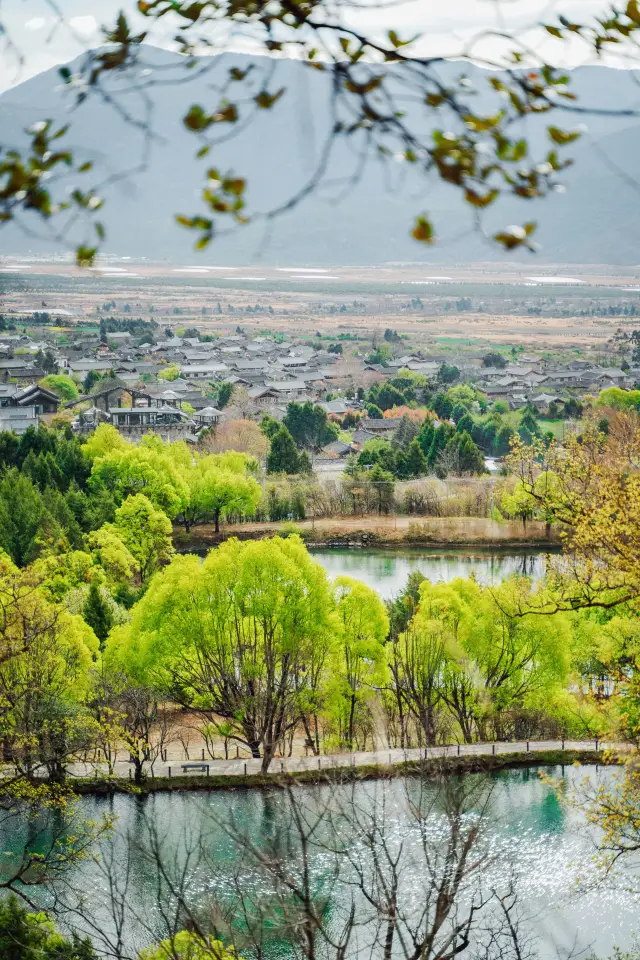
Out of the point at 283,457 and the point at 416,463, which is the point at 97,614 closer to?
the point at 283,457

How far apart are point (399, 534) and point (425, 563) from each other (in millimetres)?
1864

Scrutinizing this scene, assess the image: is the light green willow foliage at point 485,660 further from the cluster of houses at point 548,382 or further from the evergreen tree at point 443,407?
the cluster of houses at point 548,382

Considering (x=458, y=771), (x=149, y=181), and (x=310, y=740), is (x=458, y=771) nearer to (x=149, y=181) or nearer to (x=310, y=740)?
(x=310, y=740)

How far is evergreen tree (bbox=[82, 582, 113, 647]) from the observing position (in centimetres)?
1120

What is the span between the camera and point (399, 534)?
19.2m

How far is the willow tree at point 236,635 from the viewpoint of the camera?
9.89 metres

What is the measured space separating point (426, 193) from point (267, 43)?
15.9 inches

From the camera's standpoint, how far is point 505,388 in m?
36.4

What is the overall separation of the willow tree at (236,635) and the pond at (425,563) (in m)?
5.17

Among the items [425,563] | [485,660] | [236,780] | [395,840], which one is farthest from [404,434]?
[395,840]

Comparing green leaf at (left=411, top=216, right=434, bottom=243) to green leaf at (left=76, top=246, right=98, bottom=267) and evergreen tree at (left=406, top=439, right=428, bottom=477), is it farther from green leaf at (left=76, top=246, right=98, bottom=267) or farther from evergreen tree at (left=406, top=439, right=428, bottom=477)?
evergreen tree at (left=406, top=439, right=428, bottom=477)

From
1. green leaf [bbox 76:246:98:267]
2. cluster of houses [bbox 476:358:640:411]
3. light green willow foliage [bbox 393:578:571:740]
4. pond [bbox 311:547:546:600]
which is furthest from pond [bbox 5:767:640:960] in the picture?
cluster of houses [bbox 476:358:640:411]

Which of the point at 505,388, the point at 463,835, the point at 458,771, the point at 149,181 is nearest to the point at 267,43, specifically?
the point at 463,835

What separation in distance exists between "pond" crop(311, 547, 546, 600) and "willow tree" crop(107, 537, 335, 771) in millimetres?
5171
